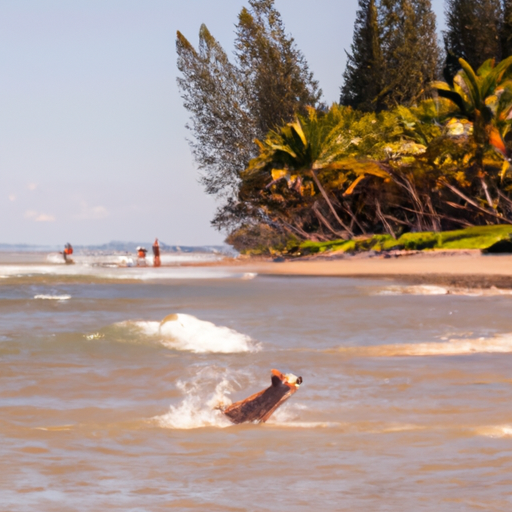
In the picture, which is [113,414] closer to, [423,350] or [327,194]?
[423,350]

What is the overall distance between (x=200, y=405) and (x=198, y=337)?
2.63 metres

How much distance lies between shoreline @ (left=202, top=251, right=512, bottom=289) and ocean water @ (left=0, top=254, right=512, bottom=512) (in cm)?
551

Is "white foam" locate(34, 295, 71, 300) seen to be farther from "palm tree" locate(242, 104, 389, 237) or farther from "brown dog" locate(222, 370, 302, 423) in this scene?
"palm tree" locate(242, 104, 389, 237)

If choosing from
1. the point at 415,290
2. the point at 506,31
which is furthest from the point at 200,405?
the point at 506,31

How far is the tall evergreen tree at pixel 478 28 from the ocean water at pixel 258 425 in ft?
92.7

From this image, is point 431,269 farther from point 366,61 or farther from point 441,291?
point 366,61

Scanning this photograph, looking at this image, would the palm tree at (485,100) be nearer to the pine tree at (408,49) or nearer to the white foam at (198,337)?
the pine tree at (408,49)

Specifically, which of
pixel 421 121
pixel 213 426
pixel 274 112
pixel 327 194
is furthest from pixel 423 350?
pixel 274 112

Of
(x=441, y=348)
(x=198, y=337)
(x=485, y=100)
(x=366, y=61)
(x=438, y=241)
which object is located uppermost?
(x=366, y=61)

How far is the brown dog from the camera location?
12.2 ft

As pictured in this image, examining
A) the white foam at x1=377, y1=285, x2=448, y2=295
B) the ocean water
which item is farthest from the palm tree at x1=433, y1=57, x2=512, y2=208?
the ocean water

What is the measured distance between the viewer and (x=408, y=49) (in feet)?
114

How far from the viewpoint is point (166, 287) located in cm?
1578

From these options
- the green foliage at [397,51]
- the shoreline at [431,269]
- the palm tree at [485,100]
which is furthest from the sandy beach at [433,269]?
the green foliage at [397,51]
